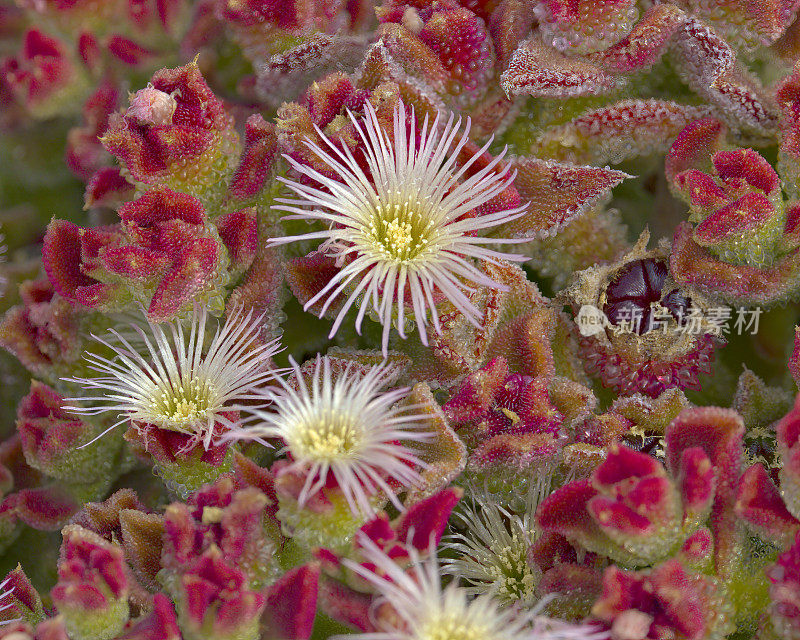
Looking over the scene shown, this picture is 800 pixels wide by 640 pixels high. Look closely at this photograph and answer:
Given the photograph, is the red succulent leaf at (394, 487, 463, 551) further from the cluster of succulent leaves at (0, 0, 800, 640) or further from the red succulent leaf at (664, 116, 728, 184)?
the red succulent leaf at (664, 116, 728, 184)

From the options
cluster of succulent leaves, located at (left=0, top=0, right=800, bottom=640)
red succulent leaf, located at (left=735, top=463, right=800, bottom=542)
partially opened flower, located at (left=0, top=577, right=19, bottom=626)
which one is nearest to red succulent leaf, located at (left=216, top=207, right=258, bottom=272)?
cluster of succulent leaves, located at (left=0, top=0, right=800, bottom=640)

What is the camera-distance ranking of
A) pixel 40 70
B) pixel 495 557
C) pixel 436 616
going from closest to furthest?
pixel 436 616 → pixel 495 557 → pixel 40 70

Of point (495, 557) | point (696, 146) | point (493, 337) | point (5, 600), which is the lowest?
point (5, 600)

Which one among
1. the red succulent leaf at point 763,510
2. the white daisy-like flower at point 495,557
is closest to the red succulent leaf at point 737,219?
the red succulent leaf at point 763,510

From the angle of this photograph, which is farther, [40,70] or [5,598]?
[40,70]

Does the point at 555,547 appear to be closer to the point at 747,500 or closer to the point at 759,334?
the point at 747,500

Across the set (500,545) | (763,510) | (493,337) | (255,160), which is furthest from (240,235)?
(763,510)

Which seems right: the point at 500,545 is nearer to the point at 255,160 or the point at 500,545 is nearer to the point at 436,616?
the point at 436,616
